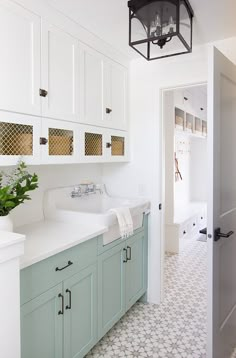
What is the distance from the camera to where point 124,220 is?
2154 mm

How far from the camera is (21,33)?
1593 mm

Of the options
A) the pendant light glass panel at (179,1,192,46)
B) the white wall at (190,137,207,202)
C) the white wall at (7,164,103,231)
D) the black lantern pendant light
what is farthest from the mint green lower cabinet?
the white wall at (190,137,207,202)

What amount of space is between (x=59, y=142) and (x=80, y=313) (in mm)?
1129

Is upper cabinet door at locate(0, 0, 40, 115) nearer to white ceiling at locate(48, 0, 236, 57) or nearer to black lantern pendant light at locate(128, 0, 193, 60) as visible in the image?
white ceiling at locate(48, 0, 236, 57)

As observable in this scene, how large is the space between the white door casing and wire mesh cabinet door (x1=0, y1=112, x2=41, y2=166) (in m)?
1.04

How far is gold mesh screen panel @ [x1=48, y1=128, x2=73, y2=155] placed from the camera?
6.07 feet

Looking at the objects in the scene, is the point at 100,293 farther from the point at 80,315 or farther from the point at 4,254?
the point at 4,254

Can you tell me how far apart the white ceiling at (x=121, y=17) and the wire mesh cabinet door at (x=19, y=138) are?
803mm

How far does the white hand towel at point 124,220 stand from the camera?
212 cm

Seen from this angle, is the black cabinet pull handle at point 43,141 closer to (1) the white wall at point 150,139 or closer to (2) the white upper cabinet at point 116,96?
(2) the white upper cabinet at point 116,96

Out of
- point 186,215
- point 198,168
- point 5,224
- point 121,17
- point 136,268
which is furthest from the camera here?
point 198,168

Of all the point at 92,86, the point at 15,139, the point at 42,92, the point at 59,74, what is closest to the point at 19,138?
the point at 15,139

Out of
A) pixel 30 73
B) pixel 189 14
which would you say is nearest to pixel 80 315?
pixel 30 73

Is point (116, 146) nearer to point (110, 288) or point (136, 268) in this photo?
point (136, 268)
